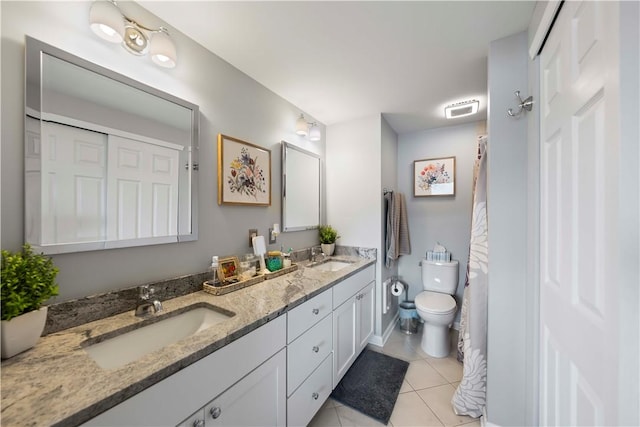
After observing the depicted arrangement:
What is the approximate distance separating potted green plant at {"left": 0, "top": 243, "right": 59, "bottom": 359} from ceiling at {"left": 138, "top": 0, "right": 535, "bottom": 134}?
1.23m

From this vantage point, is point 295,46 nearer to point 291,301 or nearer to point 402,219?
point 291,301

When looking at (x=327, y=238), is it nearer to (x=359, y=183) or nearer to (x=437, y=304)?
(x=359, y=183)

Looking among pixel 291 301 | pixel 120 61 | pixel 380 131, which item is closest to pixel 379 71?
pixel 380 131

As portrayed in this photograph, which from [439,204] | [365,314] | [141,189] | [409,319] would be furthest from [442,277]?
[141,189]

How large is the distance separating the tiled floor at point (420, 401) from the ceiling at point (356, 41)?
2320mm

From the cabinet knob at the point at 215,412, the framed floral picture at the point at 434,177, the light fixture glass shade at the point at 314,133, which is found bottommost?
the cabinet knob at the point at 215,412

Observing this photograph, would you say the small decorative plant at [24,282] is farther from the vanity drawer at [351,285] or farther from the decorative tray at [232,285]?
the vanity drawer at [351,285]

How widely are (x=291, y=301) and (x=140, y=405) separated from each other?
66cm

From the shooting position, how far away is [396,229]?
2451mm

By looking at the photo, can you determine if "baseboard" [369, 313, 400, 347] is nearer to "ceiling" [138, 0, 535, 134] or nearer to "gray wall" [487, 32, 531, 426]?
"gray wall" [487, 32, 531, 426]

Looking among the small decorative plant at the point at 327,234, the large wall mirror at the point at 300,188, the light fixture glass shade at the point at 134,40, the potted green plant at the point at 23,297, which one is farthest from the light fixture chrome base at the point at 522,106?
the potted green plant at the point at 23,297

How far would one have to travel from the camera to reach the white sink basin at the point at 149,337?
868 millimetres

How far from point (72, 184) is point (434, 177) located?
115 inches

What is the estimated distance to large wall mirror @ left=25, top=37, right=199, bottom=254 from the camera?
0.85m
